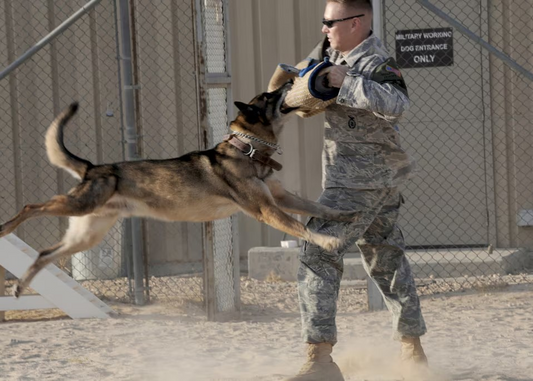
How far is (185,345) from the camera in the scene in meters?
6.05

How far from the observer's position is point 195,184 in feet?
16.2

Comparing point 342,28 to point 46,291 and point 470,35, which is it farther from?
point 46,291

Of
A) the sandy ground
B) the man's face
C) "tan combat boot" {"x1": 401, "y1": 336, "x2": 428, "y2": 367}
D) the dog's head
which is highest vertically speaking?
the man's face

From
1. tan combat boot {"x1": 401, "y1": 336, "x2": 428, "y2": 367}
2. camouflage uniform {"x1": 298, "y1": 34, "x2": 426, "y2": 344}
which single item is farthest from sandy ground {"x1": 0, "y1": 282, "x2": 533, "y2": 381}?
camouflage uniform {"x1": 298, "y1": 34, "x2": 426, "y2": 344}

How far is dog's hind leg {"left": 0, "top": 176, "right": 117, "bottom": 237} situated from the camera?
192 inches

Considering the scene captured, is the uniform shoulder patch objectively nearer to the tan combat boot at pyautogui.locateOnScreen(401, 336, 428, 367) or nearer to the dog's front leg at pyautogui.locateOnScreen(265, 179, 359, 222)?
the dog's front leg at pyautogui.locateOnScreen(265, 179, 359, 222)

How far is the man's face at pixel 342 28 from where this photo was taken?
4.34 meters

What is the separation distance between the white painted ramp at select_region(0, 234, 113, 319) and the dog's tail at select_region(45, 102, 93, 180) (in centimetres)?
193

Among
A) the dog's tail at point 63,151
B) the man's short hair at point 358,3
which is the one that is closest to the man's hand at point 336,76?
the man's short hair at point 358,3

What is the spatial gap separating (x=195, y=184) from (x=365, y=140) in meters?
1.07

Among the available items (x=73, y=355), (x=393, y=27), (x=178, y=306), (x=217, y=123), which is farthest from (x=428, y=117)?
(x=73, y=355)

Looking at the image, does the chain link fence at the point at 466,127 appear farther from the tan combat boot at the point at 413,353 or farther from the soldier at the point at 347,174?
the soldier at the point at 347,174

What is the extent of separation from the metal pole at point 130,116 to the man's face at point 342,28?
3.18 m

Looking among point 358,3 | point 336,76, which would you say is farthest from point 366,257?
point 358,3
